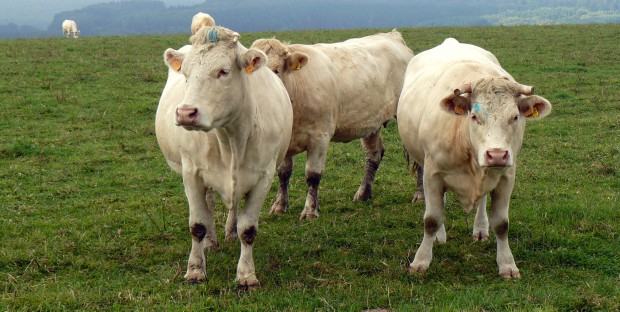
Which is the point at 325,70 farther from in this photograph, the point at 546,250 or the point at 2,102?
the point at 2,102

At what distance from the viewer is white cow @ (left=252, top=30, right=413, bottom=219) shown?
898cm

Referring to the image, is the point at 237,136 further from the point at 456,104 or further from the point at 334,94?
the point at 334,94

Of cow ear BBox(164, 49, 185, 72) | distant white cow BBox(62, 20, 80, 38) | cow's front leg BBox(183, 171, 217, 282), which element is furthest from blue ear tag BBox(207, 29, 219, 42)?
distant white cow BBox(62, 20, 80, 38)

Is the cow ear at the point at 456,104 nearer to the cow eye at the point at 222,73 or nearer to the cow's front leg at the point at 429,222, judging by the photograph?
the cow's front leg at the point at 429,222

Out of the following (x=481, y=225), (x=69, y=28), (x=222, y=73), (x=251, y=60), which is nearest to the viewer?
(x=222, y=73)

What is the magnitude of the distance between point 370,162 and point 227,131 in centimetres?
454

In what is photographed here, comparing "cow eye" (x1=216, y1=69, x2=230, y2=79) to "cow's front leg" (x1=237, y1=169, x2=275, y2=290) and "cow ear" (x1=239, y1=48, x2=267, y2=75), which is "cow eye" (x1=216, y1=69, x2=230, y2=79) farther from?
"cow's front leg" (x1=237, y1=169, x2=275, y2=290)

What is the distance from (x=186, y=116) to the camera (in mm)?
5406

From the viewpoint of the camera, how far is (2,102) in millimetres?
16188

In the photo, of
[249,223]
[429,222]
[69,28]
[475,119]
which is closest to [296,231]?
[249,223]

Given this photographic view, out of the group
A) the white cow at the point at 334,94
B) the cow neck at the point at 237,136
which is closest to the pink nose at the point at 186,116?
the cow neck at the point at 237,136

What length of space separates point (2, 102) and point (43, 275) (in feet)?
35.0

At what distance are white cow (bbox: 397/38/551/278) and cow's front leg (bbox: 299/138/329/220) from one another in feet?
4.52

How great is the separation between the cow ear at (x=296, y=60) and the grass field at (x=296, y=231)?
77.5 inches
